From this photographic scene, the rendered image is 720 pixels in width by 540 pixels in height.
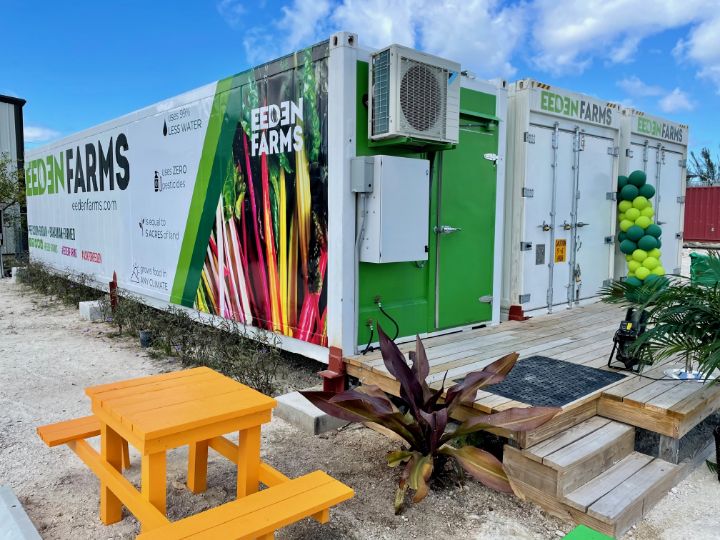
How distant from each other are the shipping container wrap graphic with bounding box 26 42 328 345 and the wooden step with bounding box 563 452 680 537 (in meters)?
2.02

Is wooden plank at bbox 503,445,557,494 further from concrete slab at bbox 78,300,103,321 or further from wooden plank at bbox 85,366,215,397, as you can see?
concrete slab at bbox 78,300,103,321

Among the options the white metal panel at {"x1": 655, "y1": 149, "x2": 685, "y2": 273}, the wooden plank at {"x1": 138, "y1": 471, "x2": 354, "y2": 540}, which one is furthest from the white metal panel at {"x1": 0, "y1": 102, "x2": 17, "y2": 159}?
the wooden plank at {"x1": 138, "y1": 471, "x2": 354, "y2": 540}

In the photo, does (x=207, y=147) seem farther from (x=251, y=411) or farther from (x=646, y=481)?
(x=646, y=481)

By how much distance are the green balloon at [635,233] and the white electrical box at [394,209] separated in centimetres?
322

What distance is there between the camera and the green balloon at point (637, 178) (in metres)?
6.16

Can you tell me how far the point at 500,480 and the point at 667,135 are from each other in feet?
19.9

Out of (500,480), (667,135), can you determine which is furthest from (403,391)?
(667,135)

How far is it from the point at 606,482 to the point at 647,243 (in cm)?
399

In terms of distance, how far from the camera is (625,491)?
261 centimetres

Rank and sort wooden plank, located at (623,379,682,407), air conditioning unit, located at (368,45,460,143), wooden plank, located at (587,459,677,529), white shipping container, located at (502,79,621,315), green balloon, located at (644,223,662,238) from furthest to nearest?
green balloon, located at (644,223,662,238)
white shipping container, located at (502,79,621,315)
air conditioning unit, located at (368,45,460,143)
wooden plank, located at (623,379,682,407)
wooden plank, located at (587,459,677,529)

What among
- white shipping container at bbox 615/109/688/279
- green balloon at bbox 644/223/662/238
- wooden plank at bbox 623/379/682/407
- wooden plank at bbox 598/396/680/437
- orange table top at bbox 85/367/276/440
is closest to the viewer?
orange table top at bbox 85/367/276/440

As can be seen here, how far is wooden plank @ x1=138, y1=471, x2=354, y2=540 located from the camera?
6.14 feet

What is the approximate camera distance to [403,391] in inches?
113

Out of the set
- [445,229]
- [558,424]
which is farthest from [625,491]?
[445,229]
